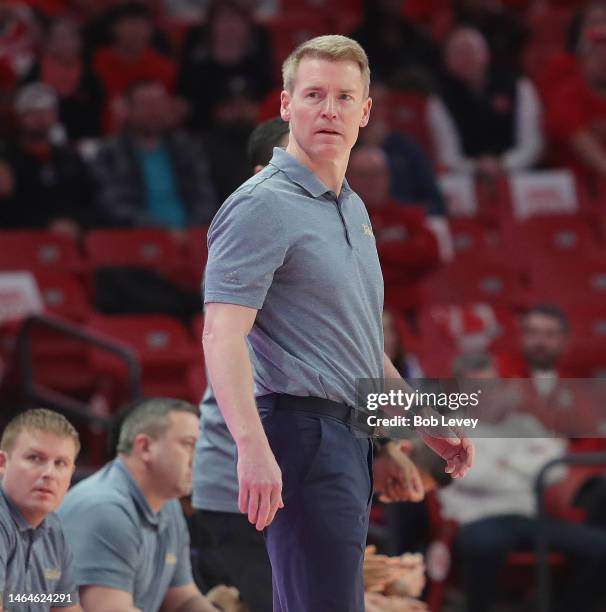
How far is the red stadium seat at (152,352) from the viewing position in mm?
7555

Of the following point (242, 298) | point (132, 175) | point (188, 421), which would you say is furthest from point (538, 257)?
point (242, 298)

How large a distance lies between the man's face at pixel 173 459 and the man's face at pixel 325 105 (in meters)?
1.75

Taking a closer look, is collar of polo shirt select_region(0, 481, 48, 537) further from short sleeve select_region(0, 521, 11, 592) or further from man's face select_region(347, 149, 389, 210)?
man's face select_region(347, 149, 389, 210)

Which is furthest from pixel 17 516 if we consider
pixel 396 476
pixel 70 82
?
pixel 70 82

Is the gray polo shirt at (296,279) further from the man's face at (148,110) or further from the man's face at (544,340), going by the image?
the man's face at (148,110)

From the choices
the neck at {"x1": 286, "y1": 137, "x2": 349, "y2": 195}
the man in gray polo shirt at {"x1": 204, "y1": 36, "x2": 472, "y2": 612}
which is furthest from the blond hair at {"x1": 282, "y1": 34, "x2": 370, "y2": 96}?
the neck at {"x1": 286, "y1": 137, "x2": 349, "y2": 195}

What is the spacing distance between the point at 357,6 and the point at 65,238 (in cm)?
444

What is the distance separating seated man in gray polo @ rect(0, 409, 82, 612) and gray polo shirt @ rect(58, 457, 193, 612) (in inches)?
11.9

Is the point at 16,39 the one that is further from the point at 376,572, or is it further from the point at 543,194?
the point at 376,572

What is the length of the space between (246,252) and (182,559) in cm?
201

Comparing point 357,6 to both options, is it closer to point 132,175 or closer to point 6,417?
point 132,175

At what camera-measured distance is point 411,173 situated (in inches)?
371

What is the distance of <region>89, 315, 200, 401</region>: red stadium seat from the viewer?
755 centimetres

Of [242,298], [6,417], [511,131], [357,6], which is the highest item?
[357,6]
